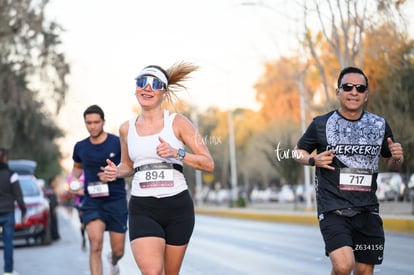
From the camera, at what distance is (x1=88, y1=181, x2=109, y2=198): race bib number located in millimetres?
10062

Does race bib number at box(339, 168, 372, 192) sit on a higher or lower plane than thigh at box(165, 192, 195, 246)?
higher

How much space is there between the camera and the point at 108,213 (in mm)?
10234

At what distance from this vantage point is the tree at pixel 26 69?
3031 cm

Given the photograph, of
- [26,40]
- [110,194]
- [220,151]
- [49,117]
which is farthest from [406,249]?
[220,151]

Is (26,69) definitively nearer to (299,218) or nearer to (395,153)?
(299,218)

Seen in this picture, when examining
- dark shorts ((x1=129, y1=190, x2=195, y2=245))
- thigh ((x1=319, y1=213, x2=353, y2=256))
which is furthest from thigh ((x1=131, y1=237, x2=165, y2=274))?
thigh ((x1=319, y1=213, x2=353, y2=256))

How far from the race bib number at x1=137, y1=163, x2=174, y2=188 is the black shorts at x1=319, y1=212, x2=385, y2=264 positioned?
3.83 ft

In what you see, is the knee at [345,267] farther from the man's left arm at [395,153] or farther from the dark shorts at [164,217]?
the dark shorts at [164,217]

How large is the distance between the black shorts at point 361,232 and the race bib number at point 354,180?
0.64ft

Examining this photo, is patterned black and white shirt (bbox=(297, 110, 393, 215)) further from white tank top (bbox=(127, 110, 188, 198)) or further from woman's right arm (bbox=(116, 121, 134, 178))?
woman's right arm (bbox=(116, 121, 134, 178))

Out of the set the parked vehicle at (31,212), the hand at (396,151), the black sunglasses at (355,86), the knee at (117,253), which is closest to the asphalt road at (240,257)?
the parked vehicle at (31,212)

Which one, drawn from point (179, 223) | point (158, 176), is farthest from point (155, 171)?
point (179, 223)

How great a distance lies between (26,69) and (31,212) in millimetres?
14680

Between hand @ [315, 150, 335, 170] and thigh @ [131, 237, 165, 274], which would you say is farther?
hand @ [315, 150, 335, 170]
